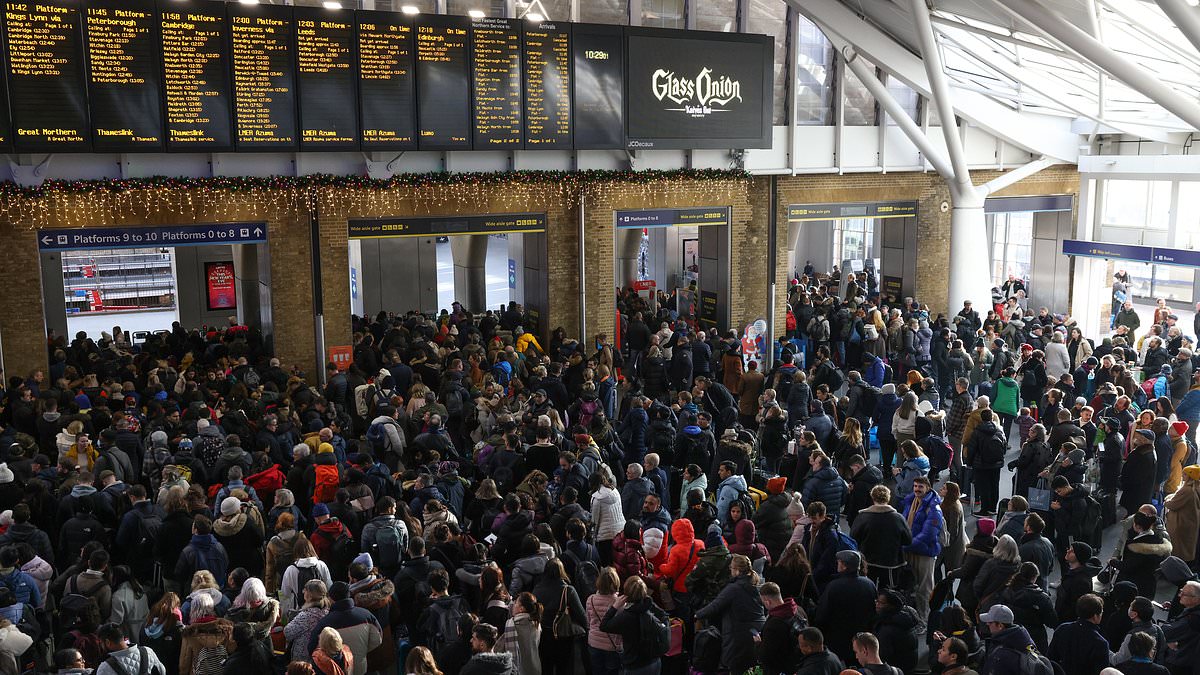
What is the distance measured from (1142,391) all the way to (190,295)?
19.5 metres

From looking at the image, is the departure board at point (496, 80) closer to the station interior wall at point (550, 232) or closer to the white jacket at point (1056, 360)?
the station interior wall at point (550, 232)

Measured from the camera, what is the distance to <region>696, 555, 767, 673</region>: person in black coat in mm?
6945

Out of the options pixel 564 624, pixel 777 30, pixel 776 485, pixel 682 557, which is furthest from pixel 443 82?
pixel 564 624

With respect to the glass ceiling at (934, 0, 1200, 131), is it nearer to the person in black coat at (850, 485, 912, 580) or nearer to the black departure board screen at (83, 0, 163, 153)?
the person in black coat at (850, 485, 912, 580)

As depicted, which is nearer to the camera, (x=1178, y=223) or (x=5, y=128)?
(x=5, y=128)

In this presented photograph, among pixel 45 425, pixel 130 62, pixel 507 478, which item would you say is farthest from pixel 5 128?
pixel 507 478

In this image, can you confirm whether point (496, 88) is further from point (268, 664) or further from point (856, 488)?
point (268, 664)

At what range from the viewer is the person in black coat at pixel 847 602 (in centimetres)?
715

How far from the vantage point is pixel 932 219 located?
2281cm

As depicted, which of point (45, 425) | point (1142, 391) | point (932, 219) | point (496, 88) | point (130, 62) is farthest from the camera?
point (932, 219)

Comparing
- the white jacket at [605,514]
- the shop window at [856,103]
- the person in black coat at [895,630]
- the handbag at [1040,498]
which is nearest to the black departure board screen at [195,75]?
the white jacket at [605,514]

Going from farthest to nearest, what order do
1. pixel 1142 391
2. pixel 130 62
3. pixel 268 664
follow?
1. pixel 130 62
2. pixel 1142 391
3. pixel 268 664

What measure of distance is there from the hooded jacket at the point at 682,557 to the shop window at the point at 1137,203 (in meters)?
20.5

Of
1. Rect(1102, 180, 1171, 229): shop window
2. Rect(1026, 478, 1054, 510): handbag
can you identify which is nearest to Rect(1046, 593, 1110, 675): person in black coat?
Rect(1026, 478, 1054, 510): handbag
